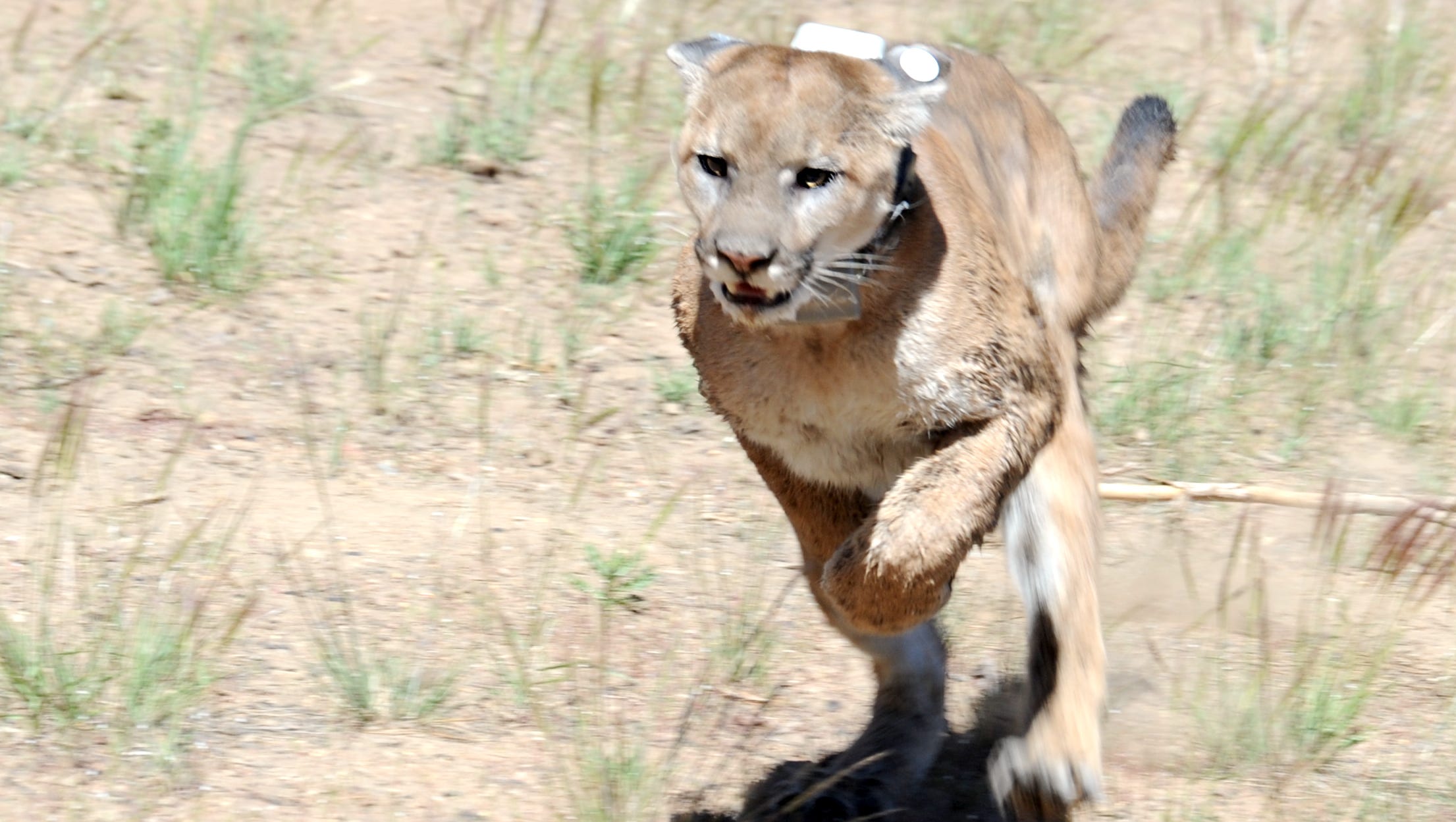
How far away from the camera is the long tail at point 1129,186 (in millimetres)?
4676

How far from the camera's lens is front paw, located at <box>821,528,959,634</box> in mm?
3553

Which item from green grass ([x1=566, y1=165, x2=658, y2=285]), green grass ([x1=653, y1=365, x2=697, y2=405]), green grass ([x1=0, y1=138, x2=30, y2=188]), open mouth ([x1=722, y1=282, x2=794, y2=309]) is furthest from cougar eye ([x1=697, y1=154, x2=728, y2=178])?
green grass ([x1=0, y1=138, x2=30, y2=188])

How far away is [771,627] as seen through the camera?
4.86 m

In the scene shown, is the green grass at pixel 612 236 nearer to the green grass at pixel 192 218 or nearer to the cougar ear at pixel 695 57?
the green grass at pixel 192 218

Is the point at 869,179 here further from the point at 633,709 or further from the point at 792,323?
the point at 633,709

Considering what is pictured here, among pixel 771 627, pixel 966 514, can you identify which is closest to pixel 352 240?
pixel 771 627

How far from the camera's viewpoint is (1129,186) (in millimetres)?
4773

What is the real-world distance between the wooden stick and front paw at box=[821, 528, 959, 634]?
1.85 meters

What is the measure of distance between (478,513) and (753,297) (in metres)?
2.04

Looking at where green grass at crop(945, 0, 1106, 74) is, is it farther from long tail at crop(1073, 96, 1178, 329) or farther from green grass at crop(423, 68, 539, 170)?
long tail at crop(1073, 96, 1178, 329)

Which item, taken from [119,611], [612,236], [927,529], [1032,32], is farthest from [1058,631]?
[1032,32]

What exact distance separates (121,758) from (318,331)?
8.18 feet

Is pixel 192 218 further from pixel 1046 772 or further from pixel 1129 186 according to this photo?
Result: pixel 1046 772

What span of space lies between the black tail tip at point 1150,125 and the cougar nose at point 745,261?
1.85m
